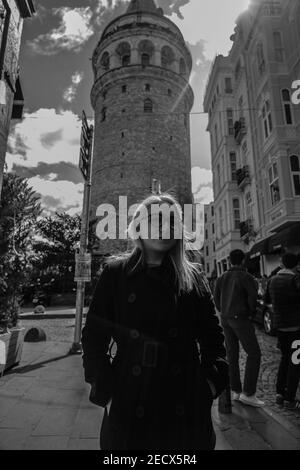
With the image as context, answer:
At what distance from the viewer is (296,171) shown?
13.5m

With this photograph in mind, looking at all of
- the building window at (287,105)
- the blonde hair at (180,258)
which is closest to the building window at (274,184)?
the building window at (287,105)

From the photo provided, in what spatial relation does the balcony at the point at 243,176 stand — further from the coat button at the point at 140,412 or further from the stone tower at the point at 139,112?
the coat button at the point at 140,412

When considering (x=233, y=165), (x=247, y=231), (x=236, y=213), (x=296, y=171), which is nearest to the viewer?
(x=296, y=171)

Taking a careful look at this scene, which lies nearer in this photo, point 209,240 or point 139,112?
point 139,112

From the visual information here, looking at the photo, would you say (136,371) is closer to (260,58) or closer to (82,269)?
(82,269)

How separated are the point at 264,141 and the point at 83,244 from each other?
12078 millimetres

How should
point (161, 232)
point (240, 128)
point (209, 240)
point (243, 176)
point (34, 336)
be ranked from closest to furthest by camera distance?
point (161, 232) → point (34, 336) → point (243, 176) → point (240, 128) → point (209, 240)

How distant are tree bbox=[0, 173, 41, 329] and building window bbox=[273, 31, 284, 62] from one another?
14.8m

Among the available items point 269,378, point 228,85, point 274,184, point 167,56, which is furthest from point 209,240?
point 269,378

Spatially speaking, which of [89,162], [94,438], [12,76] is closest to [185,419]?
[94,438]

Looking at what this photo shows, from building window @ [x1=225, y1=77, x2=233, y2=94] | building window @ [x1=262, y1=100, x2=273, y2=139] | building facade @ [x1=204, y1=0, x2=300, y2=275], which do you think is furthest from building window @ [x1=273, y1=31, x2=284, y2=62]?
building window @ [x1=225, y1=77, x2=233, y2=94]

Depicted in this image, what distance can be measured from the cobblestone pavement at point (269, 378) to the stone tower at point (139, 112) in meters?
21.4

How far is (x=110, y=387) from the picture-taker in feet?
4.68
